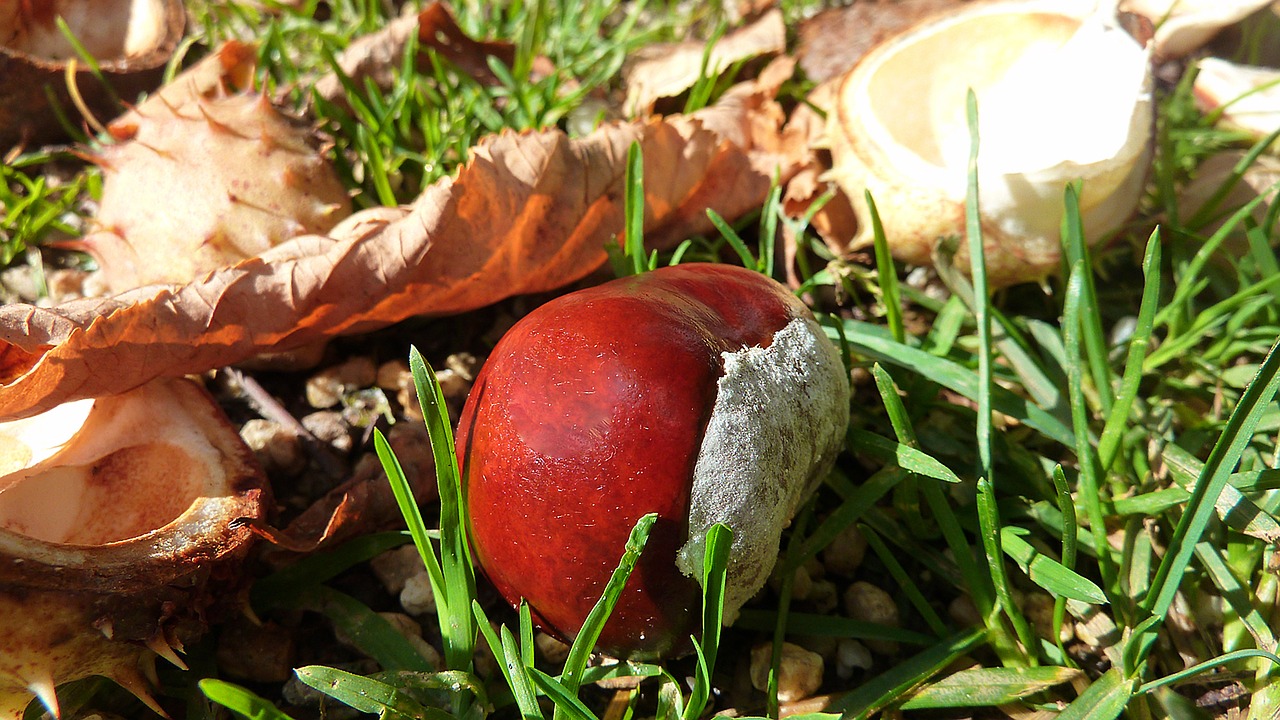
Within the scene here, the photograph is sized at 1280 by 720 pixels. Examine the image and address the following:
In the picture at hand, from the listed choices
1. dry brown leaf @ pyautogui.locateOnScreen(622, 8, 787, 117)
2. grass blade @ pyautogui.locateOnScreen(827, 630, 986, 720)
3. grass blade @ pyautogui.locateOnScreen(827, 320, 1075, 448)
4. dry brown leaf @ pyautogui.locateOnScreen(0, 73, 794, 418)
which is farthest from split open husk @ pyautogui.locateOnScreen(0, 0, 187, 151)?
grass blade @ pyautogui.locateOnScreen(827, 630, 986, 720)

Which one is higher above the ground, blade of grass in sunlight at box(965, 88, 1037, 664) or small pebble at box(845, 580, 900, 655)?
blade of grass in sunlight at box(965, 88, 1037, 664)

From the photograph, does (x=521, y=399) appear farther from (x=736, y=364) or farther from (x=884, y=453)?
(x=884, y=453)

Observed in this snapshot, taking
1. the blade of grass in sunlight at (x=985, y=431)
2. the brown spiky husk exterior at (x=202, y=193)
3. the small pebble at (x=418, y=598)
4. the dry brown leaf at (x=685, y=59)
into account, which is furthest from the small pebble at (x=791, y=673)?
the dry brown leaf at (x=685, y=59)

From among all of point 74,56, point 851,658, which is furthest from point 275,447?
point 74,56

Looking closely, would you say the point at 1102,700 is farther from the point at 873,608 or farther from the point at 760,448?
the point at 760,448

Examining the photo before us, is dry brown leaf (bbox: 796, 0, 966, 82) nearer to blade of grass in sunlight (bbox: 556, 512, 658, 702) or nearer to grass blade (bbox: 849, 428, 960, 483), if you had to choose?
grass blade (bbox: 849, 428, 960, 483)

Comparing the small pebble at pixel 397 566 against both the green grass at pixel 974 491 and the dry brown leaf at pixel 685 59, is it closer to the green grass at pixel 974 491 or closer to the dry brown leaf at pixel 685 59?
the green grass at pixel 974 491
